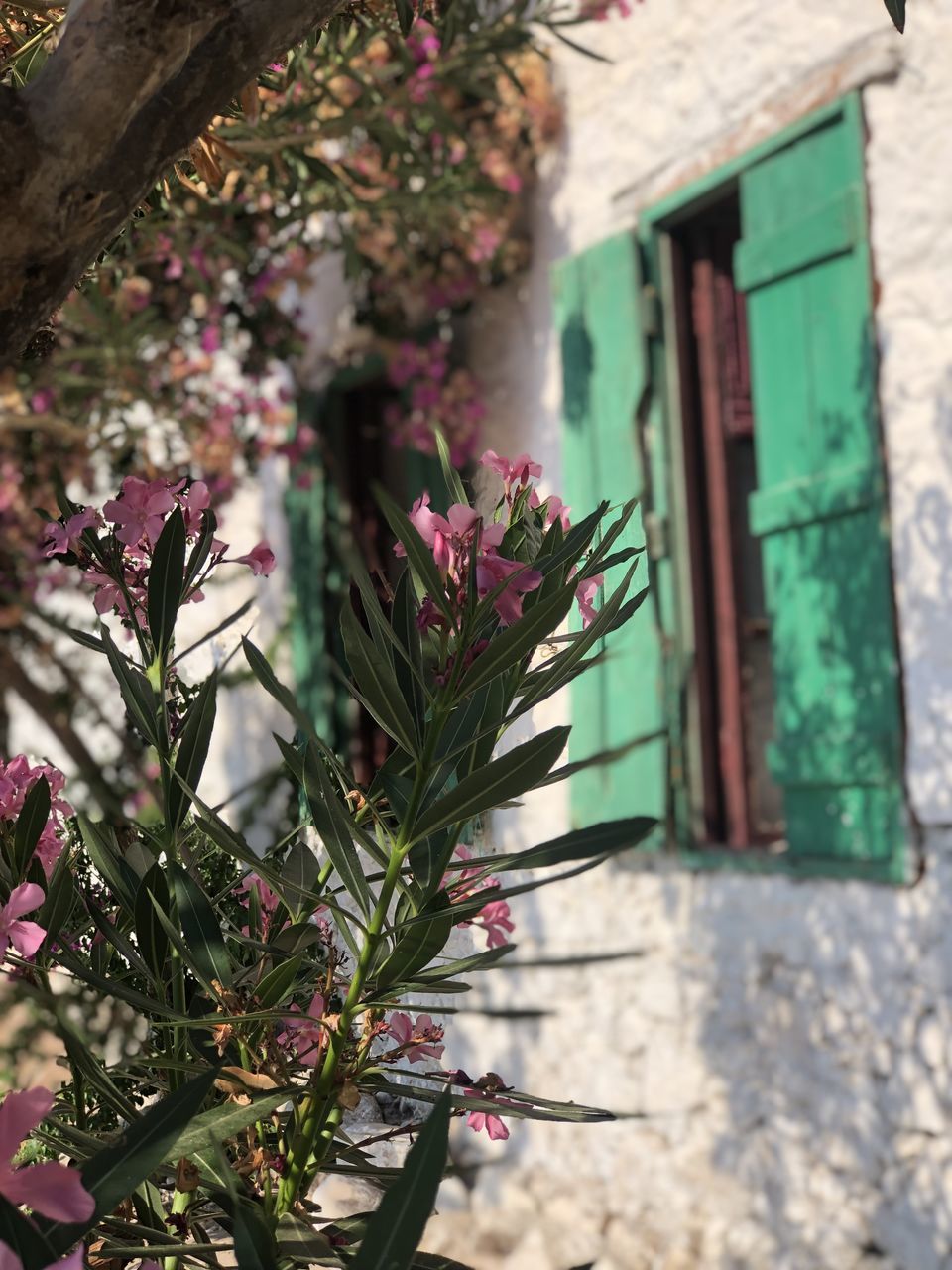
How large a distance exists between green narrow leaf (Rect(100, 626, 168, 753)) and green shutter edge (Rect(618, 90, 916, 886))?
103 inches

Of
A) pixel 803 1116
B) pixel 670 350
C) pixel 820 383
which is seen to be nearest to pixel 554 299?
pixel 670 350

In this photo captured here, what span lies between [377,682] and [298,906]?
0.84 ft

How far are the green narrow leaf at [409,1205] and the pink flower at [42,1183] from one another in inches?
5.7

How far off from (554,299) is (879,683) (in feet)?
6.33

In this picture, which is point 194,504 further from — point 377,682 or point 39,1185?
point 39,1185

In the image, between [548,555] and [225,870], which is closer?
[548,555]

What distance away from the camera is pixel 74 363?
5.35 metres

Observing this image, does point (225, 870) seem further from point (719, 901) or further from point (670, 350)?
point (670, 350)

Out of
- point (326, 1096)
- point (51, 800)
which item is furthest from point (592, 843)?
point (51, 800)

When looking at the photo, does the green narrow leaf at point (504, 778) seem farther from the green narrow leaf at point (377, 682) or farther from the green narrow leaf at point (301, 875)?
the green narrow leaf at point (301, 875)

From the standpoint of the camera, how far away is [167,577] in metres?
1.09

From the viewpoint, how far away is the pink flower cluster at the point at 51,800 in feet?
4.07

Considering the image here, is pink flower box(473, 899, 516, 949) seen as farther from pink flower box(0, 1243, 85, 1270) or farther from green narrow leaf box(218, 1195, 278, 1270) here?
pink flower box(0, 1243, 85, 1270)

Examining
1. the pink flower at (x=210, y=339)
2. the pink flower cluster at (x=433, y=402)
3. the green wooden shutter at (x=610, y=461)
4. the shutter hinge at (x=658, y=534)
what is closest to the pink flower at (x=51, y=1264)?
the green wooden shutter at (x=610, y=461)
